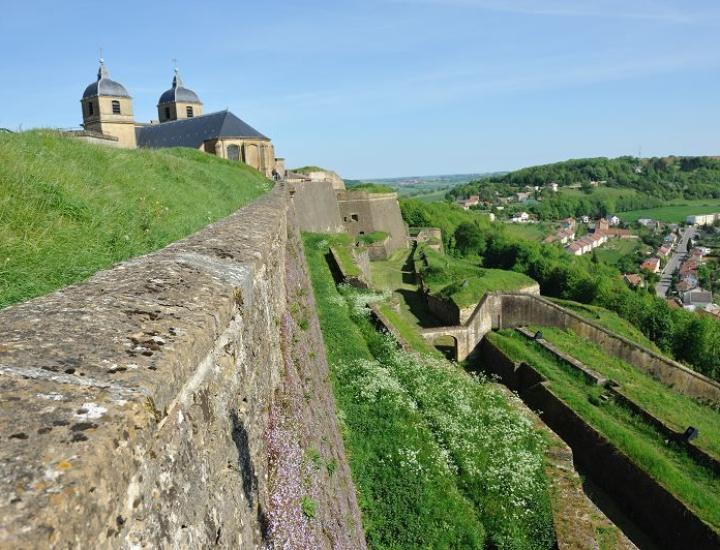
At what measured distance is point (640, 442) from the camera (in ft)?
37.1

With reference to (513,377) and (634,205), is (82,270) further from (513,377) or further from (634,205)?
(634,205)

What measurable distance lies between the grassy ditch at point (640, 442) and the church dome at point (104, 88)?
38.4 meters

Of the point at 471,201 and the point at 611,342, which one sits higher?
the point at 611,342

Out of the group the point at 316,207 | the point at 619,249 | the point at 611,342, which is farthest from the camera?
the point at 619,249

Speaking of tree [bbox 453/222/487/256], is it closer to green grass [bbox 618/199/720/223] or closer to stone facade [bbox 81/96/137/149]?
stone facade [bbox 81/96/137/149]

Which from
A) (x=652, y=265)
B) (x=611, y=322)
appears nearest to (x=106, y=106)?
(x=611, y=322)

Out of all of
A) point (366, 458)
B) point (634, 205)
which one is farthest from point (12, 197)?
point (634, 205)

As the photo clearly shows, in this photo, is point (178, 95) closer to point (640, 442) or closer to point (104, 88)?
point (104, 88)

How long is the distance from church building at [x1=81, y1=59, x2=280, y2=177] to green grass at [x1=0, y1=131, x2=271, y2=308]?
22.6 meters

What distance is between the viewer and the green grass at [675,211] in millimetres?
120250

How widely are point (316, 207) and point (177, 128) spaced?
16.2 meters

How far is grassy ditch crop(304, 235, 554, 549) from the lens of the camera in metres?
6.58

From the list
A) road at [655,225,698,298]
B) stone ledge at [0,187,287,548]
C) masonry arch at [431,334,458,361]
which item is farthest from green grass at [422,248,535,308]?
road at [655,225,698,298]

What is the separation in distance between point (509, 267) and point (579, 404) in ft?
91.1
